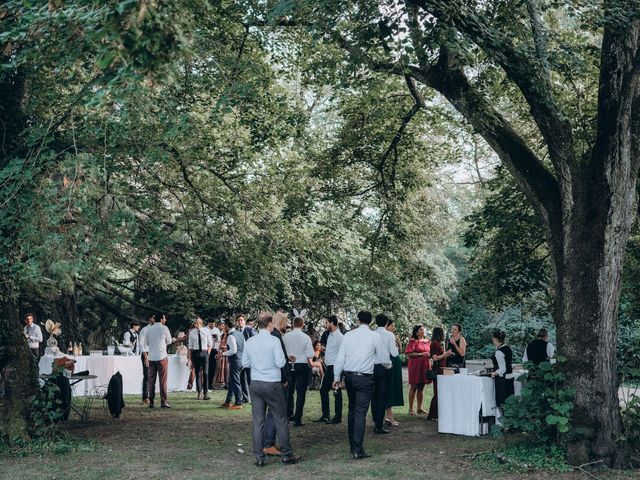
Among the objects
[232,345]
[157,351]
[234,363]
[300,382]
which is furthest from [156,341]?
[300,382]

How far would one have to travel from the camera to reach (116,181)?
13.1 m

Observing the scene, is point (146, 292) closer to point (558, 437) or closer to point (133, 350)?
point (133, 350)

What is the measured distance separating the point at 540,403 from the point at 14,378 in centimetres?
769

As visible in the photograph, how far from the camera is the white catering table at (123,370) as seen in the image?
751 inches

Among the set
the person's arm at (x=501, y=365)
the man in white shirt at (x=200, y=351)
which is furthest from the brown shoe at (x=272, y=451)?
the man in white shirt at (x=200, y=351)

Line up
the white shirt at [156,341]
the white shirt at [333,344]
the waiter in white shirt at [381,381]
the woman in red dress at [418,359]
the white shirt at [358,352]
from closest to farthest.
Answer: the white shirt at [358,352], the waiter in white shirt at [381,381], the white shirt at [333,344], the woman in red dress at [418,359], the white shirt at [156,341]

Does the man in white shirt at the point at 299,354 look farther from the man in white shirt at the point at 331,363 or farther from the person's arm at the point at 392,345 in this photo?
the person's arm at the point at 392,345

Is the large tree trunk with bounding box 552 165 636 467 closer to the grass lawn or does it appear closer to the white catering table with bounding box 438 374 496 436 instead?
the grass lawn

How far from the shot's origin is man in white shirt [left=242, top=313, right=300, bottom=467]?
10508 mm

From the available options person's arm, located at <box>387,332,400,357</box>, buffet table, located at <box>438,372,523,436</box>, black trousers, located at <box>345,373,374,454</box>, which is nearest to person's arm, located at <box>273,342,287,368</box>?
black trousers, located at <box>345,373,374,454</box>

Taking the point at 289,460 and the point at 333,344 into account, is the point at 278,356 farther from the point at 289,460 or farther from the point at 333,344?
the point at 333,344

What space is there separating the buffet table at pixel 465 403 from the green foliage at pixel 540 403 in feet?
8.07

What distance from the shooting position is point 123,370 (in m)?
20.4

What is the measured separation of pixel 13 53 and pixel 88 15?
562 cm
